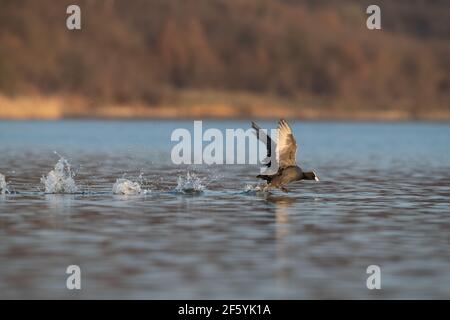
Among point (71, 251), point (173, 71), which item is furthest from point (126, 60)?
point (71, 251)

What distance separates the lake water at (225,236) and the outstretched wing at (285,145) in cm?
81

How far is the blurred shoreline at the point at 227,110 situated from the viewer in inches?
3578

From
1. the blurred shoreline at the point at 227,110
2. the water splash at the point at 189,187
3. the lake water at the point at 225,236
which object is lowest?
the lake water at the point at 225,236

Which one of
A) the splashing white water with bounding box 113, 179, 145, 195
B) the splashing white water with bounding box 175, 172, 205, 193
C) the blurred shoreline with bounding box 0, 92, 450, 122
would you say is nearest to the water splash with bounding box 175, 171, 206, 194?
the splashing white water with bounding box 175, 172, 205, 193

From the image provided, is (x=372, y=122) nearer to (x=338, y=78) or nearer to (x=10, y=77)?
(x=338, y=78)

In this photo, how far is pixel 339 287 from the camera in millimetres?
12875

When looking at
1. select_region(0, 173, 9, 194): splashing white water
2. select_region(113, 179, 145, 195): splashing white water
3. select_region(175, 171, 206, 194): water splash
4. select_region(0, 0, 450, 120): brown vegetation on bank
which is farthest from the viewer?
select_region(0, 0, 450, 120): brown vegetation on bank

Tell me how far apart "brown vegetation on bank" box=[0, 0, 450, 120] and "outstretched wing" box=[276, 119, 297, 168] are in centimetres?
7204

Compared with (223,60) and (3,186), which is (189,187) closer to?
(3,186)

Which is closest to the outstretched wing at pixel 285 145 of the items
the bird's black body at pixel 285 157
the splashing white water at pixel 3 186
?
the bird's black body at pixel 285 157

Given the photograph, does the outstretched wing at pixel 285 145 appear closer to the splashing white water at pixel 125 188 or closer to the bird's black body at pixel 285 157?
the bird's black body at pixel 285 157

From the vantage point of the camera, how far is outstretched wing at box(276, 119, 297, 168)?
67.8ft

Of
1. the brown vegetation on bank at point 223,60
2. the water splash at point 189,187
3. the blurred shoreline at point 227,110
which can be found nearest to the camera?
the water splash at point 189,187

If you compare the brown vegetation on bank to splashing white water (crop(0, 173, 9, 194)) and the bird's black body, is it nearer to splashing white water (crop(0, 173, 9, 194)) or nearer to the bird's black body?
splashing white water (crop(0, 173, 9, 194))
